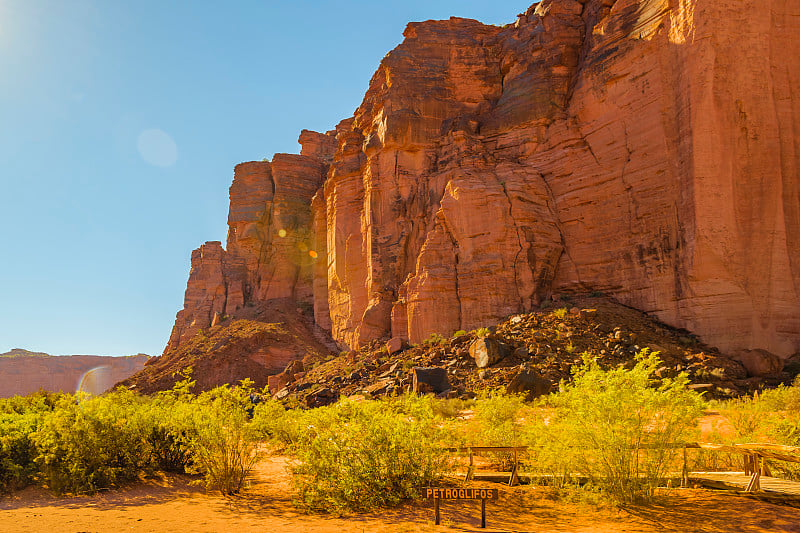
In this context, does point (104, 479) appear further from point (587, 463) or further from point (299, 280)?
point (299, 280)

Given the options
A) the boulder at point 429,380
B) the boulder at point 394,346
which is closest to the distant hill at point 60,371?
the boulder at point 394,346

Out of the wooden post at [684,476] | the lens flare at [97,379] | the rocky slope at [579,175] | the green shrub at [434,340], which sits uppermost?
the rocky slope at [579,175]

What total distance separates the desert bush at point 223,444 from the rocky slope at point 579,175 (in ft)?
57.8

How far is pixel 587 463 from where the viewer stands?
8617 mm

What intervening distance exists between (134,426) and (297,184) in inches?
1697

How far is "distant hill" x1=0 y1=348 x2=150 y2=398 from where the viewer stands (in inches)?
3366

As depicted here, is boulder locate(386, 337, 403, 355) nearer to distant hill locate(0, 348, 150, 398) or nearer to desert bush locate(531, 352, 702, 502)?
desert bush locate(531, 352, 702, 502)

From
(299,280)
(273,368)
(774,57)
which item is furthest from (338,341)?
(774,57)

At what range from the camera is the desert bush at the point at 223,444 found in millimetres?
11094

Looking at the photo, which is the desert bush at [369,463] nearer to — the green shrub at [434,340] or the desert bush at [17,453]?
the desert bush at [17,453]

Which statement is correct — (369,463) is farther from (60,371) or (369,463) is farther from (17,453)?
(60,371)

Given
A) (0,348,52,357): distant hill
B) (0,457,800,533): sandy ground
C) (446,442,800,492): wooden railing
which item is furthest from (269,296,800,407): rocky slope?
(0,348,52,357): distant hill

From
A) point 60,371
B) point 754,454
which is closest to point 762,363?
point 754,454

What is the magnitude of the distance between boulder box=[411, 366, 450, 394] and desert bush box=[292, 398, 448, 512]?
10.5 metres
